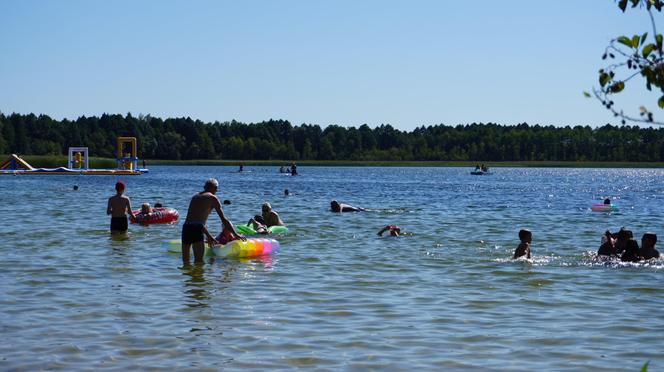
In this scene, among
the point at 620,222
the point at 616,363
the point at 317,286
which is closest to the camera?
the point at 616,363

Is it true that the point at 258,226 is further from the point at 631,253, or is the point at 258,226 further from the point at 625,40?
the point at 625,40

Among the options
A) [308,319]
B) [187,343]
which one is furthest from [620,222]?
[187,343]

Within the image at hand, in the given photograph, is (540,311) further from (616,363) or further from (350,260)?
(350,260)

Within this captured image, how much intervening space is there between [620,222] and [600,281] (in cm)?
1838

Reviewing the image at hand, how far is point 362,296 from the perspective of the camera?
13.0 m

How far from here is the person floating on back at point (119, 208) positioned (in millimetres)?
20014

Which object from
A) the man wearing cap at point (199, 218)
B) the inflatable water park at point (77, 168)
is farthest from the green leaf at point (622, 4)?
the inflatable water park at point (77, 168)

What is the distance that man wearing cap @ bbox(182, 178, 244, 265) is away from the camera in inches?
589

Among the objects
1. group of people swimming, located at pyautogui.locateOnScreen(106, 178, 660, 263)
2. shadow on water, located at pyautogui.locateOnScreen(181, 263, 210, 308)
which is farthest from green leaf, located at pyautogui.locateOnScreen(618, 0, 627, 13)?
group of people swimming, located at pyautogui.locateOnScreen(106, 178, 660, 263)

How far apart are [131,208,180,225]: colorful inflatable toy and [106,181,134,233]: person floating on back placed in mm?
4141

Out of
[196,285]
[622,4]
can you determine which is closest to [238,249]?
[196,285]

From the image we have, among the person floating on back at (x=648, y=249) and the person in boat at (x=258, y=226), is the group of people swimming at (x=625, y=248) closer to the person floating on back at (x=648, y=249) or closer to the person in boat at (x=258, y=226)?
the person floating on back at (x=648, y=249)

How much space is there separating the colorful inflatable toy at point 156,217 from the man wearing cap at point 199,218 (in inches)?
396

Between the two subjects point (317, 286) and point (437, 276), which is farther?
point (437, 276)
